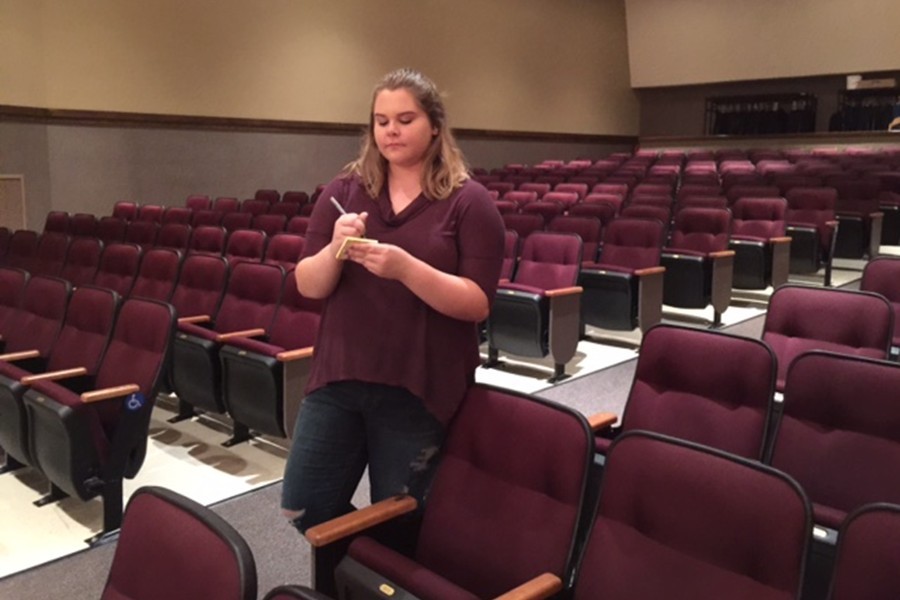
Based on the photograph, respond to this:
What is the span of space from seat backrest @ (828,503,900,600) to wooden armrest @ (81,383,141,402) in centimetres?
206

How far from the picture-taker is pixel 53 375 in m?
2.74

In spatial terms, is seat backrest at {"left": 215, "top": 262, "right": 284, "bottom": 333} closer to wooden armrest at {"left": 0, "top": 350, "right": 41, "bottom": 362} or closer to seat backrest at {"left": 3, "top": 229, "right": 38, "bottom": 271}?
wooden armrest at {"left": 0, "top": 350, "right": 41, "bottom": 362}

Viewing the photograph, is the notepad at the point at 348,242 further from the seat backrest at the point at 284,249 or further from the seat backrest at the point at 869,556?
the seat backrest at the point at 284,249

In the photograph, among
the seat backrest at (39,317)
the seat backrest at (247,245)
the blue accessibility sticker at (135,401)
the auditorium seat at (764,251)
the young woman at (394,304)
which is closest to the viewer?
the young woman at (394,304)

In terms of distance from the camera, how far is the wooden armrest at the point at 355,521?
1.55 metres

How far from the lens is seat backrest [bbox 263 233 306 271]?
168 inches

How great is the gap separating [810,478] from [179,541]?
1468 millimetres

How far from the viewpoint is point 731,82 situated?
13.6 meters

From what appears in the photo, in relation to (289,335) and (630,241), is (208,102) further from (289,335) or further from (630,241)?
(289,335)

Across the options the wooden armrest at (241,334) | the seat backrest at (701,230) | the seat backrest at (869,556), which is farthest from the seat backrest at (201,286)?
Answer: the seat backrest at (869,556)

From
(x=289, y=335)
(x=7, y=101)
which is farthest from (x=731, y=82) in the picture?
(x=289, y=335)

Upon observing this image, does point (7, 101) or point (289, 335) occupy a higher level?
point (7, 101)

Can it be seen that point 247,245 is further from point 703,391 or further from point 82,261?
point 703,391

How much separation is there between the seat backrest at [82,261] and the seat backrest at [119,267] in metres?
0.12
